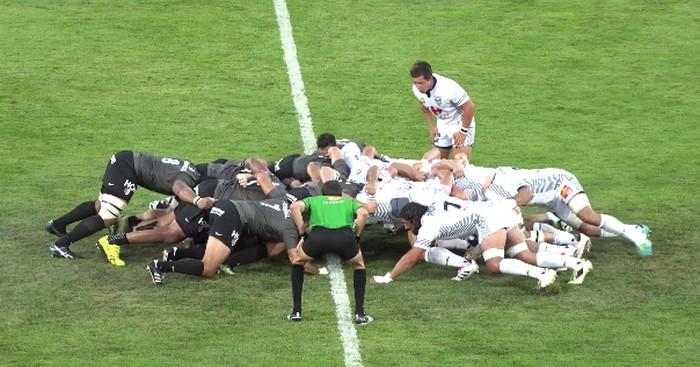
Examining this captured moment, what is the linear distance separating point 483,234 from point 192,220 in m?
3.32

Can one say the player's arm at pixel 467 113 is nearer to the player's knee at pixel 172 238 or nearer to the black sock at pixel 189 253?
the player's knee at pixel 172 238

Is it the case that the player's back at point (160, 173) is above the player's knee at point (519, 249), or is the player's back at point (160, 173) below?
above

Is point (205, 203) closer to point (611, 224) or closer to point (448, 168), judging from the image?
point (448, 168)

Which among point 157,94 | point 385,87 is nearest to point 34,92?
point 157,94

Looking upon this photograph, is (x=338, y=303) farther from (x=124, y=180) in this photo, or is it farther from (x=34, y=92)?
(x=34, y=92)

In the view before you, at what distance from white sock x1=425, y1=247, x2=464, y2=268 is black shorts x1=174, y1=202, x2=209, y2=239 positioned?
2.57 m

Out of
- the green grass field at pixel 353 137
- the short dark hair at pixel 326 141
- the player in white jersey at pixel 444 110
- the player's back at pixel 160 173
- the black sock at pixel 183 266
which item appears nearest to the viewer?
the green grass field at pixel 353 137

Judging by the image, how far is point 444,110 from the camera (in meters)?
21.2

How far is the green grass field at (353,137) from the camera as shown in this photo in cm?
1592

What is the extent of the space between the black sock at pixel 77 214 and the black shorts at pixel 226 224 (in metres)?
2.19

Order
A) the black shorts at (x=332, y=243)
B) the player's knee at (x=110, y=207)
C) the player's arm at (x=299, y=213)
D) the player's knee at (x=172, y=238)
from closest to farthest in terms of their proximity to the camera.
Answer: the black shorts at (x=332, y=243), the player's arm at (x=299, y=213), the player's knee at (x=172, y=238), the player's knee at (x=110, y=207)

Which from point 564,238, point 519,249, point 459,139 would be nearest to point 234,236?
point 519,249

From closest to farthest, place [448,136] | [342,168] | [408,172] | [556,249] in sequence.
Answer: [556,249] < [408,172] < [342,168] < [448,136]

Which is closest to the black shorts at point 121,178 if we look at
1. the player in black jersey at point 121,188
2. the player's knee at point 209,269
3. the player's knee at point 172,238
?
the player in black jersey at point 121,188
